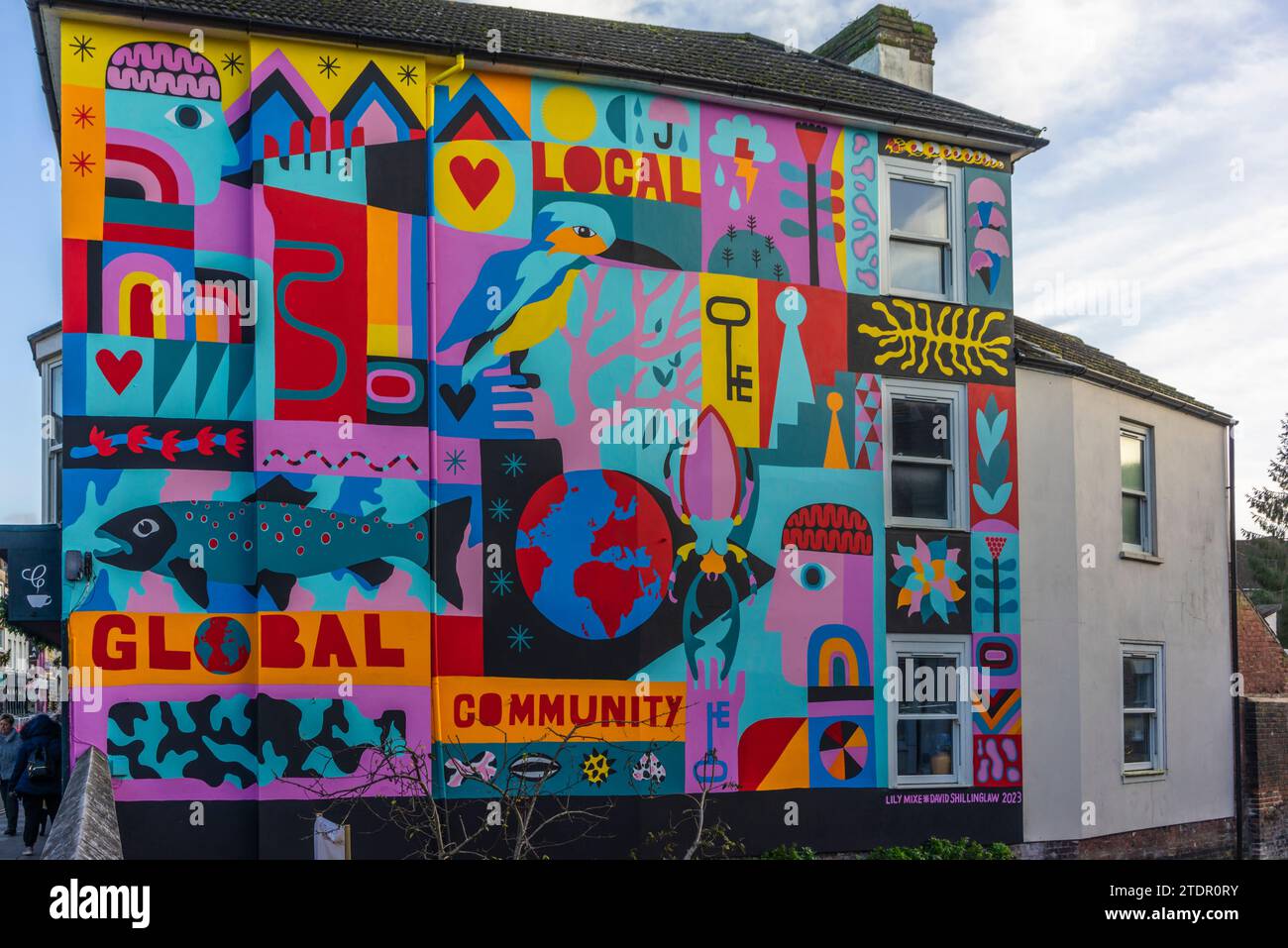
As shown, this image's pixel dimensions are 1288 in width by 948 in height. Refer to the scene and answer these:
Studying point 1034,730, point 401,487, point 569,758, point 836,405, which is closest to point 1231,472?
point 1034,730

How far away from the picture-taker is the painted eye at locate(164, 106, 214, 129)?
1250cm

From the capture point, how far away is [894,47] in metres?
18.4

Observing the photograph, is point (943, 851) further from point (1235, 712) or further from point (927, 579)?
point (1235, 712)

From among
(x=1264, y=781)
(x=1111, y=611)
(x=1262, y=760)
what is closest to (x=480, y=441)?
(x=1111, y=611)

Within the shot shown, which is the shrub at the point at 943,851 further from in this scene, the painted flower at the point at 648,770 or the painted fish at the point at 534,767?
the painted fish at the point at 534,767

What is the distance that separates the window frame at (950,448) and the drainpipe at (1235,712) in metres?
6.75

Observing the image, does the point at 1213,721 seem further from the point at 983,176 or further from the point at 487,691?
the point at 487,691

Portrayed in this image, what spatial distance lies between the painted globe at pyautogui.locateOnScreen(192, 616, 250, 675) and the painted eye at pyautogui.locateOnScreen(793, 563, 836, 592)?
239 inches

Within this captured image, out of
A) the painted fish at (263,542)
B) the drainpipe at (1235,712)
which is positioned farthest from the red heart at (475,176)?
the drainpipe at (1235,712)

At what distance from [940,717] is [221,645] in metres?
8.35

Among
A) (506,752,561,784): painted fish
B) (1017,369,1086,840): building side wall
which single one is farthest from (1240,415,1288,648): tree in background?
(506,752,561,784): painted fish

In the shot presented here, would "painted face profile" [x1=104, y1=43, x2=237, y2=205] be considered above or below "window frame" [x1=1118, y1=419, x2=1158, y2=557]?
above

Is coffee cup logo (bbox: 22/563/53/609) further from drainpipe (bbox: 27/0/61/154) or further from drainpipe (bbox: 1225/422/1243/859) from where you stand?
drainpipe (bbox: 1225/422/1243/859)

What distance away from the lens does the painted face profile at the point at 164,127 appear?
1232 cm
